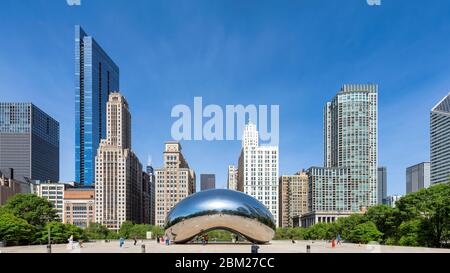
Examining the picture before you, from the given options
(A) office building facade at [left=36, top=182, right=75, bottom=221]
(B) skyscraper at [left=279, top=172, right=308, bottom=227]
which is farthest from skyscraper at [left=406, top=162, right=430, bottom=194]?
(A) office building facade at [left=36, top=182, right=75, bottom=221]

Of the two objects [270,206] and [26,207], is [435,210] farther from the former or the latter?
[270,206]

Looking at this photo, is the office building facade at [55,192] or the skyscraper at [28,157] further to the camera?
the office building facade at [55,192]

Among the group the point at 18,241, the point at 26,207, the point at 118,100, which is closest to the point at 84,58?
the point at 118,100

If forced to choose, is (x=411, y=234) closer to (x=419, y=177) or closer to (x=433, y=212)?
(x=433, y=212)

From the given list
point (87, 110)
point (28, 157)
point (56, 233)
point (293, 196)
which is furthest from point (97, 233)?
point (87, 110)

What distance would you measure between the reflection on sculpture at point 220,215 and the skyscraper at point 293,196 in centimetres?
9317

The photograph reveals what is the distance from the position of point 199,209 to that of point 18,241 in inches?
633

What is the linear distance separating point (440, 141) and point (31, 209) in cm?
9402

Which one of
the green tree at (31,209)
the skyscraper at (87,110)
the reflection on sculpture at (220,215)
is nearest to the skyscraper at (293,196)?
the skyscraper at (87,110)

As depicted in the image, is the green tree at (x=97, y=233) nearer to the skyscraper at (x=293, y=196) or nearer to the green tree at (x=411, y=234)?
the green tree at (x=411, y=234)

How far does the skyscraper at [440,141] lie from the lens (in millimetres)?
92375

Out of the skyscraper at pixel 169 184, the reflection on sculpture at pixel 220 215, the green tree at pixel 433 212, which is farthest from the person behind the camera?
the skyscraper at pixel 169 184

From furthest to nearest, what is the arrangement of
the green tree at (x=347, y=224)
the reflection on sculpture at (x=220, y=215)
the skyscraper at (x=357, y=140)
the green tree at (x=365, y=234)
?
1. the skyscraper at (x=357, y=140)
2. the green tree at (x=347, y=224)
3. the green tree at (x=365, y=234)
4. the reflection on sculpture at (x=220, y=215)
